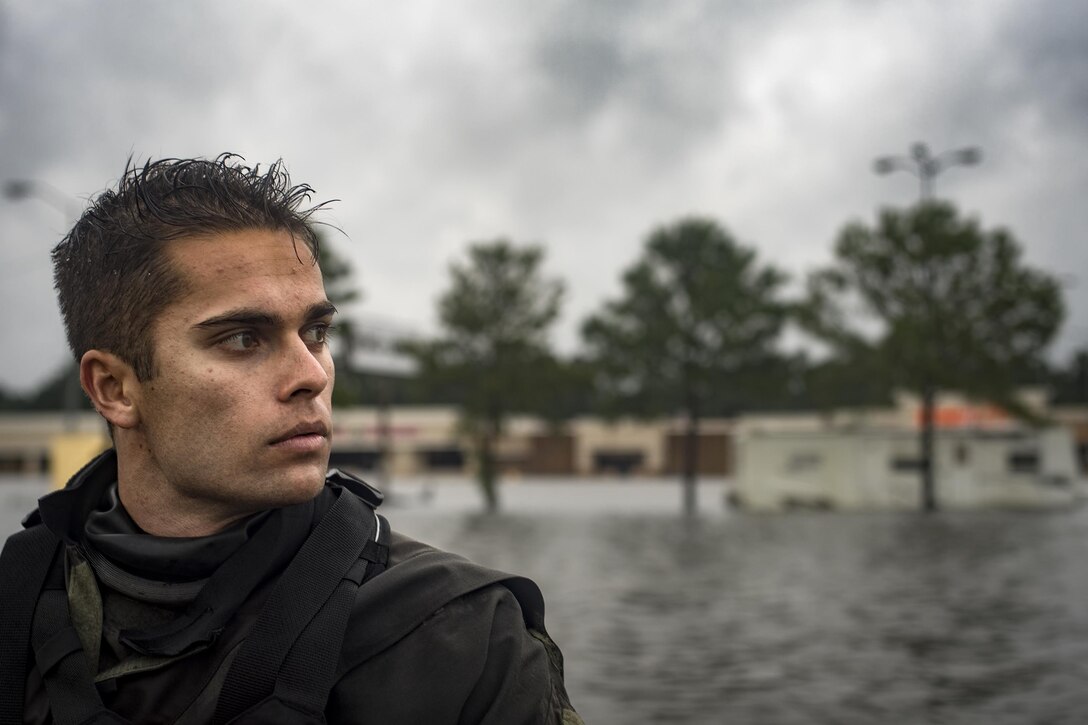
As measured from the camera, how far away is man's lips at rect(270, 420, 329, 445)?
66.6 inches

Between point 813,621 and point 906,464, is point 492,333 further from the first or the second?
point 813,621

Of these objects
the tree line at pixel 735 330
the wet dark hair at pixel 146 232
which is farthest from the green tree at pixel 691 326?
the wet dark hair at pixel 146 232

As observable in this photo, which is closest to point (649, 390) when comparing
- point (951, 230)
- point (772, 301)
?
point (772, 301)

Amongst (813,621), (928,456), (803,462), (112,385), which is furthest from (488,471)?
(112,385)

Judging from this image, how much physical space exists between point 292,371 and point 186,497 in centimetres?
26

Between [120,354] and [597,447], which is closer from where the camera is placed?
[120,354]

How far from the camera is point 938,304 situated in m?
34.2

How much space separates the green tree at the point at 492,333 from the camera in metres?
37.5

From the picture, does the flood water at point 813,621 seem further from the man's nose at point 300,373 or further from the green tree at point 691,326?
the green tree at point 691,326

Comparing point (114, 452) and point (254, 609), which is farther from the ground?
point (114, 452)

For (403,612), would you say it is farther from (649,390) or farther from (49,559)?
(649,390)

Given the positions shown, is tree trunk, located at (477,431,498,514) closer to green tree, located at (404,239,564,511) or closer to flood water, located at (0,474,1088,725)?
green tree, located at (404,239,564,511)

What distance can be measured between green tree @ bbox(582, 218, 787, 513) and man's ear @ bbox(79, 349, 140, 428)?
33.3 metres

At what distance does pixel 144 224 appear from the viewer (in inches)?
68.0
